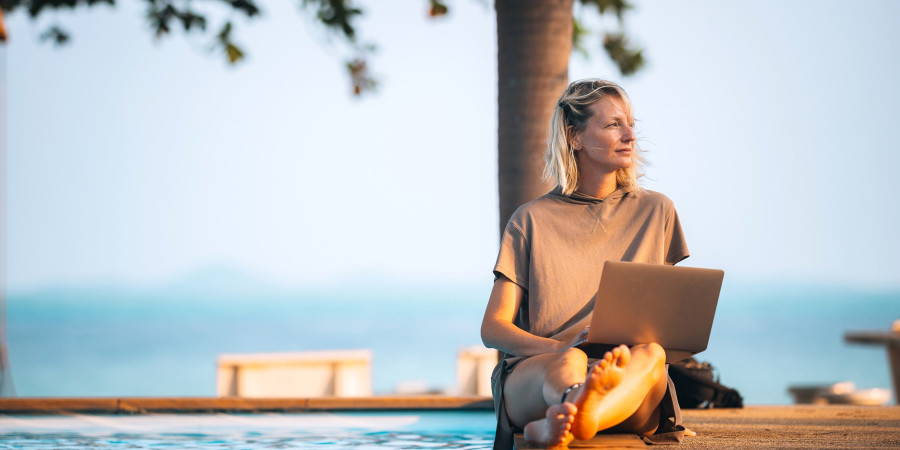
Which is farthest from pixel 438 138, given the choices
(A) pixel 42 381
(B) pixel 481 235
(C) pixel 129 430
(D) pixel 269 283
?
(C) pixel 129 430

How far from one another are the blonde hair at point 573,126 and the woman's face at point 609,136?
0.03 meters

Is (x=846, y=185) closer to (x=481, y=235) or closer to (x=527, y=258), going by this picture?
(x=481, y=235)

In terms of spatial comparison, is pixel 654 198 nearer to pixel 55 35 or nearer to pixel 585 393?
pixel 585 393

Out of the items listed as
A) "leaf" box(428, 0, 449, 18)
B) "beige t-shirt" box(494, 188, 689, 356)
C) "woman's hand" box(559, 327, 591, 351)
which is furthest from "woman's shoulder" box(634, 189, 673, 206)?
"leaf" box(428, 0, 449, 18)

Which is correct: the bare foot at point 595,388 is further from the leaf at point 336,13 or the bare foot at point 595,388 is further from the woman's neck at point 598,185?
the leaf at point 336,13

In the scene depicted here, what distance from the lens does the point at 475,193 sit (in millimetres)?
59031

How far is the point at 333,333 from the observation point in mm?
55812

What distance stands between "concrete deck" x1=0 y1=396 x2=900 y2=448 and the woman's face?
931mm

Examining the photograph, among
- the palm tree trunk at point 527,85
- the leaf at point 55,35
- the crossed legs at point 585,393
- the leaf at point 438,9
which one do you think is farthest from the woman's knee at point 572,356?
the leaf at point 55,35

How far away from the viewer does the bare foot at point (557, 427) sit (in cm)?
257

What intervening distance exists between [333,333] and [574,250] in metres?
53.5

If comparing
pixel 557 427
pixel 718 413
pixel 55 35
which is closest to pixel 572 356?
pixel 557 427

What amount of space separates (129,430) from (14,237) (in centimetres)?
6072

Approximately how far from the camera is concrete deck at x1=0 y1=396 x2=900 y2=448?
10.7ft
